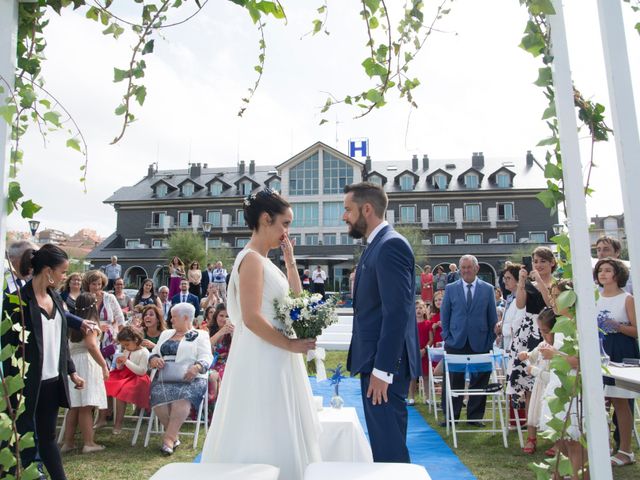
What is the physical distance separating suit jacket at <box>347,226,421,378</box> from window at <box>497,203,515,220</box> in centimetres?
4650

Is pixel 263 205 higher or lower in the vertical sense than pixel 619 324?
higher

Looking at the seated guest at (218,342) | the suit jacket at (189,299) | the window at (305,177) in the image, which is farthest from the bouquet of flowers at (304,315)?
the window at (305,177)

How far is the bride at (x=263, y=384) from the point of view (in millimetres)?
2938

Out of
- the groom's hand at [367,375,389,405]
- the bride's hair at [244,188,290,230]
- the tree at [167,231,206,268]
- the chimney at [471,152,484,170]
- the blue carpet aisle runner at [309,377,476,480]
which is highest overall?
the chimney at [471,152,484,170]

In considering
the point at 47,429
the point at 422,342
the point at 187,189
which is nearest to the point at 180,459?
the point at 47,429

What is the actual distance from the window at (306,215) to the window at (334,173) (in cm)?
203

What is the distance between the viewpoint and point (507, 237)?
1831 inches

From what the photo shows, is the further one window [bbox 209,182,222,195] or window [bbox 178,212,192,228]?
window [bbox 209,182,222,195]

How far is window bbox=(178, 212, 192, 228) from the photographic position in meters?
51.4

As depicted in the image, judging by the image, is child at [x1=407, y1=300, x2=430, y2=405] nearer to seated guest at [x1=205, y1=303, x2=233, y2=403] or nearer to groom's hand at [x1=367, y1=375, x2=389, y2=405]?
seated guest at [x1=205, y1=303, x2=233, y2=403]

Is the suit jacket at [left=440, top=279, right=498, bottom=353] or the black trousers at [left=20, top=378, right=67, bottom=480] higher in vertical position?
the suit jacket at [left=440, top=279, right=498, bottom=353]

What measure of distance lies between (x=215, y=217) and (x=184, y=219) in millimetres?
3533

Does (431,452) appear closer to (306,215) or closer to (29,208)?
(29,208)

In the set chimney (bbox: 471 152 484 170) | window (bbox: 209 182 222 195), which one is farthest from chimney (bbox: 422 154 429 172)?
window (bbox: 209 182 222 195)
